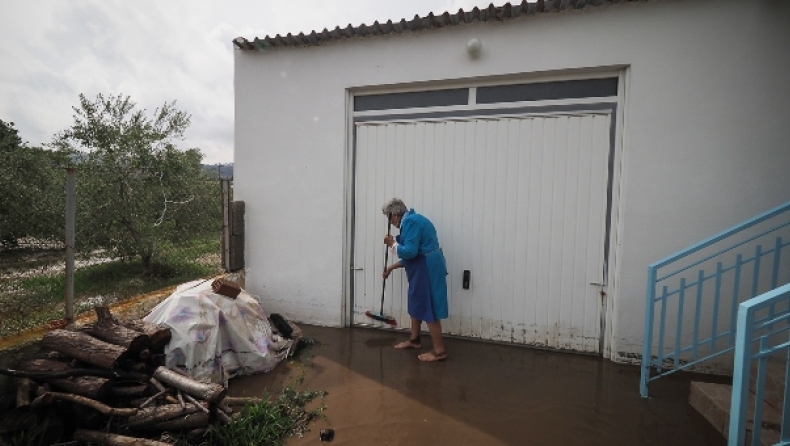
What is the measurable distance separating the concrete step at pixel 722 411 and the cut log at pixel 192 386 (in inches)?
138

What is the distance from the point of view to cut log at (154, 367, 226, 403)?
2975 mm

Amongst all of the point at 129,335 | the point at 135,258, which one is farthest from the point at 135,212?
the point at 129,335

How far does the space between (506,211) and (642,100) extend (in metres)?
1.66

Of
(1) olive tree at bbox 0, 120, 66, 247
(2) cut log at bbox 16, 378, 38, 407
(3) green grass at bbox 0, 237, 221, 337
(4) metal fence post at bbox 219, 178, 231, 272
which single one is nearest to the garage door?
(4) metal fence post at bbox 219, 178, 231, 272

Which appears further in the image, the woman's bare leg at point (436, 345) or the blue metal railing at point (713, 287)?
the woman's bare leg at point (436, 345)

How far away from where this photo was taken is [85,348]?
10.3ft

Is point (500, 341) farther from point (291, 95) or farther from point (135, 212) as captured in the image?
point (135, 212)

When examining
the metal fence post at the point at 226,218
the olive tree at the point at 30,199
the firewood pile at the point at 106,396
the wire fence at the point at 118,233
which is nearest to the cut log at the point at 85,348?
the firewood pile at the point at 106,396

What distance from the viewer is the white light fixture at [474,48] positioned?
4434 millimetres

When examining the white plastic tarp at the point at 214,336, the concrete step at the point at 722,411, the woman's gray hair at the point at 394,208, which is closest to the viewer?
the concrete step at the point at 722,411

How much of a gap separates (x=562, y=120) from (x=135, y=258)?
9.13 metres

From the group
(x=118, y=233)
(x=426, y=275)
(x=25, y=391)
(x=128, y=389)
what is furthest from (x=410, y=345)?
(x=118, y=233)

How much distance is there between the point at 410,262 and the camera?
4.37 m

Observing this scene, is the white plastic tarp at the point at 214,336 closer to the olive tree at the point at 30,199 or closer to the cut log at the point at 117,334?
the cut log at the point at 117,334
